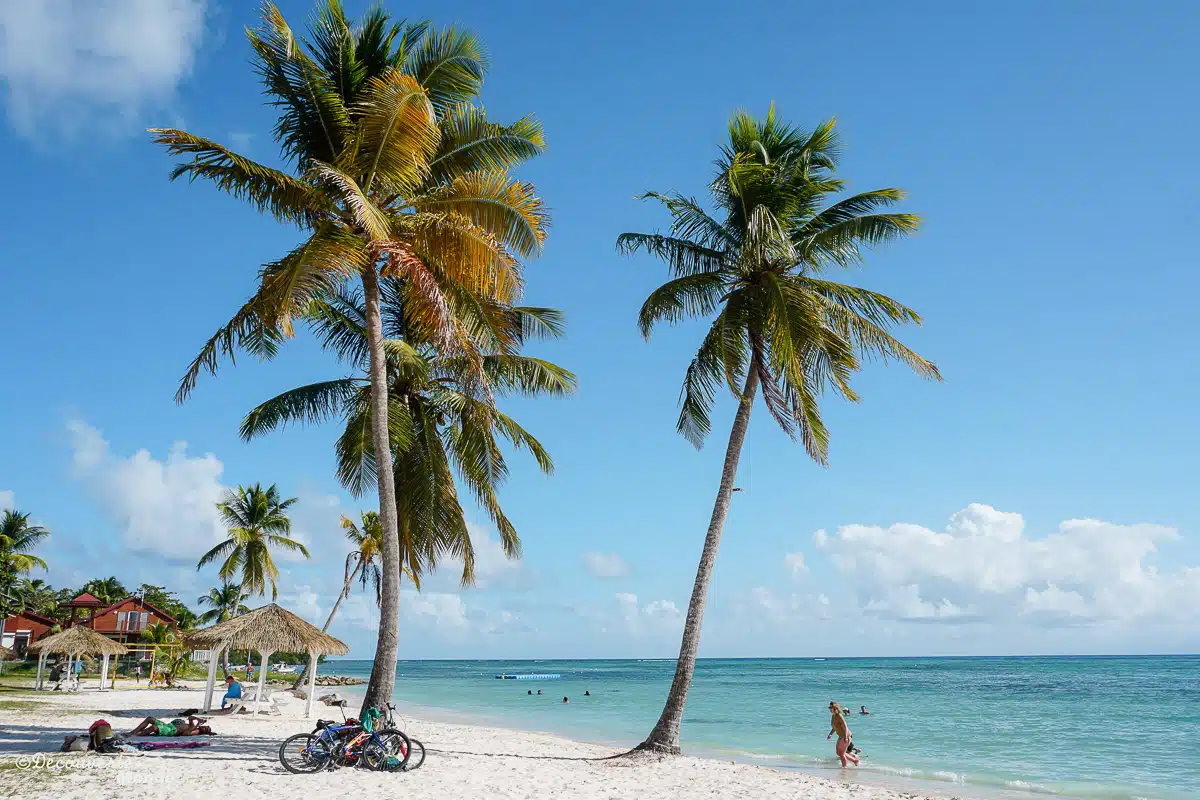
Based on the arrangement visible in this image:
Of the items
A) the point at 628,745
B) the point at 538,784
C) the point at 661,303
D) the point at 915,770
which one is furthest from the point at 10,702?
the point at 915,770

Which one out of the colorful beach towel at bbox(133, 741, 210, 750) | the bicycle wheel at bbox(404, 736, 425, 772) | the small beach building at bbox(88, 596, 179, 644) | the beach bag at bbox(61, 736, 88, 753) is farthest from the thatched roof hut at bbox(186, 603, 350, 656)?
the small beach building at bbox(88, 596, 179, 644)

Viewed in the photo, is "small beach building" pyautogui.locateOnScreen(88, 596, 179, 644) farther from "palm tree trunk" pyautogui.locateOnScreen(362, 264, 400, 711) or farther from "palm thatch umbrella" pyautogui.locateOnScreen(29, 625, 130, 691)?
"palm tree trunk" pyautogui.locateOnScreen(362, 264, 400, 711)

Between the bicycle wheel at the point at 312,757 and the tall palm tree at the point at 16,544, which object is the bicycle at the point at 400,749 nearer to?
the bicycle wheel at the point at 312,757

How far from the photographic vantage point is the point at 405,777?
Result: 388 inches

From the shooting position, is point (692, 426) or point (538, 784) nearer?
point (538, 784)

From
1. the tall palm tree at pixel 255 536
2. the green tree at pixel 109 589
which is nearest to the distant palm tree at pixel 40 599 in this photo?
the green tree at pixel 109 589

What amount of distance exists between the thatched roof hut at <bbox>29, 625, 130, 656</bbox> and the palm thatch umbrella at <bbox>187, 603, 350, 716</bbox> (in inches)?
513

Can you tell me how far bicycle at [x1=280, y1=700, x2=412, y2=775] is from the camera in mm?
10039

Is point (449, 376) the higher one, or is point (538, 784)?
A: point (449, 376)

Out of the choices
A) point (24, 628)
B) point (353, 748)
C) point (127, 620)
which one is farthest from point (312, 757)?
point (24, 628)

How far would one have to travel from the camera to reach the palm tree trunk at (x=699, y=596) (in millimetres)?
12023

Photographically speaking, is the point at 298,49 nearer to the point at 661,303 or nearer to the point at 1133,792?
the point at 661,303

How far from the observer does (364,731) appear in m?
10.3

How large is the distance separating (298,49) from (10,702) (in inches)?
745
